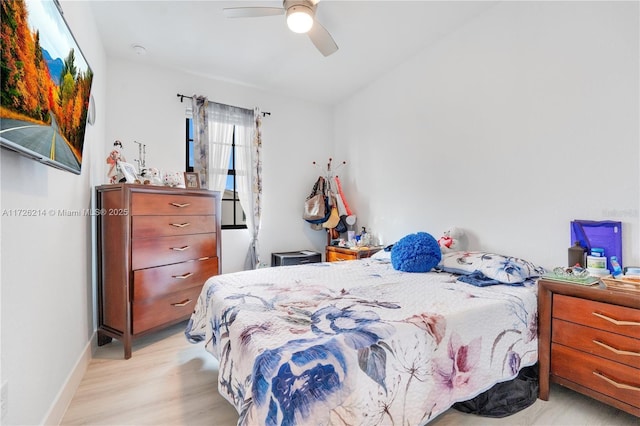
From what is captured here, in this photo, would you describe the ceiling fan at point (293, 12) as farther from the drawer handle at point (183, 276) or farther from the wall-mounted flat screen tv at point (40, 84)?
the drawer handle at point (183, 276)

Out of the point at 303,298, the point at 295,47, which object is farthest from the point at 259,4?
the point at 303,298

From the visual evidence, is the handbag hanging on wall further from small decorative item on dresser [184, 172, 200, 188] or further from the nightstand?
small decorative item on dresser [184, 172, 200, 188]

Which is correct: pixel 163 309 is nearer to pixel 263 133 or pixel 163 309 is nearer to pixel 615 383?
pixel 263 133

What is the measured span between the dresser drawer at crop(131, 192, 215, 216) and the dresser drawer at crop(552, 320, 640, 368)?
2.63 meters

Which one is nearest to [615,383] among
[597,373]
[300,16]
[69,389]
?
[597,373]

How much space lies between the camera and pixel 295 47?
284 cm

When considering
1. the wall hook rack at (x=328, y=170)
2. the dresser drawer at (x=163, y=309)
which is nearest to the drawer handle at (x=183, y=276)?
the dresser drawer at (x=163, y=309)

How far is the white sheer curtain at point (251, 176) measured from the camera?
3615mm

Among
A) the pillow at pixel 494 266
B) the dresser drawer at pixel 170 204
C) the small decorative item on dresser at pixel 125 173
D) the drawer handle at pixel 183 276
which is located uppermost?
the small decorative item on dresser at pixel 125 173

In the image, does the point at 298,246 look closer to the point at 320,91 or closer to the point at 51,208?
the point at 320,91

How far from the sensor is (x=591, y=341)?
143 cm

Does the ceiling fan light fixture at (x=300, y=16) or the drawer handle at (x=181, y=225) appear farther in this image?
the drawer handle at (x=181, y=225)

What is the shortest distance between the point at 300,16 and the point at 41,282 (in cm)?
204

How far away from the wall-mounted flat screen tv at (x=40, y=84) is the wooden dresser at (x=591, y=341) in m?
2.35
